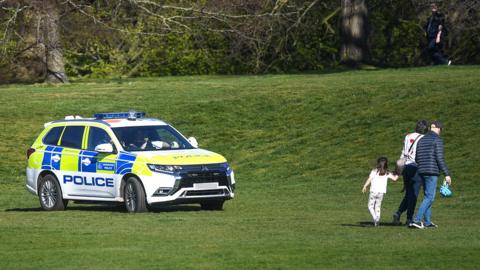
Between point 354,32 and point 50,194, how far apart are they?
85.9 ft

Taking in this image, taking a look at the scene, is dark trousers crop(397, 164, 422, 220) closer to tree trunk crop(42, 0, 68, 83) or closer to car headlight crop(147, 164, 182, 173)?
car headlight crop(147, 164, 182, 173)

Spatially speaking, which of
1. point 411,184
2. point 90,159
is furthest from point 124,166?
point 411,184

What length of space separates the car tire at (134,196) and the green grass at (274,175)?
0.25 metres

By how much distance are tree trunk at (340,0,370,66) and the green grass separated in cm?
370

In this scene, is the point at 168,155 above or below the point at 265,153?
above

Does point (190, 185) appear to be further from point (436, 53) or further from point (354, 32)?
point (354, 32)

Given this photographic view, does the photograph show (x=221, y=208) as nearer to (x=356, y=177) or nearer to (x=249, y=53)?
(x=356, y=177)

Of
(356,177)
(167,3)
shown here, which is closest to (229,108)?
(356,177)

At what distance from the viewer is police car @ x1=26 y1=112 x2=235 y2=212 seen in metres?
21.4

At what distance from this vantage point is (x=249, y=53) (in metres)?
54.2

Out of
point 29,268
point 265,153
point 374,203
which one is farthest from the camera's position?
point 265,153

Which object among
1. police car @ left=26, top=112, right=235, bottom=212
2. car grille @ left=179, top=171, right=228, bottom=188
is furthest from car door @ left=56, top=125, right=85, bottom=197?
car grille @ left=179, top=171, right=228, bottom=188

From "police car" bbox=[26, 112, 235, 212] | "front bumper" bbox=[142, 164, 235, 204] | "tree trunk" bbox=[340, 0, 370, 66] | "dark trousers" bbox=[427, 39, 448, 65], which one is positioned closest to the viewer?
"front bumper" bbox=[142, 164, 235, 204]

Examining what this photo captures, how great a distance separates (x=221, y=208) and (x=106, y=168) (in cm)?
207
